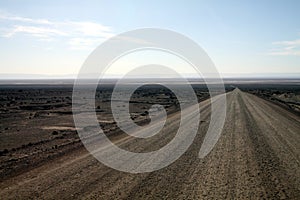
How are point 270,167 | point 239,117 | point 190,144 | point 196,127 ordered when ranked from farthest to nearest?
point 239,117 → point 196,127 → point 190,144 → point 270,167

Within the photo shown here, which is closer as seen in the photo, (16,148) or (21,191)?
(21,191)

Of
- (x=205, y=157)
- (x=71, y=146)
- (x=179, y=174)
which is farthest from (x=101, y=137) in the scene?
(x=179, y=174)

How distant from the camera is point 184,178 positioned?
35.4 feet

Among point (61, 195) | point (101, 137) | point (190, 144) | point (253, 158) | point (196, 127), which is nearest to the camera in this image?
point (61, 195)

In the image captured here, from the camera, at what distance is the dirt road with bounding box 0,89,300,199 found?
30.9 ft

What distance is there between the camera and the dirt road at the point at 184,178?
370 inches

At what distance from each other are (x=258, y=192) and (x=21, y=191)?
→ 6.60 meters

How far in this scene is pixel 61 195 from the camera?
9.29 m

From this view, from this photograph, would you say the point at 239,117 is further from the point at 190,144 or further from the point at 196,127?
the point at 190,144

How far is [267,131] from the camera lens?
19.6 metres

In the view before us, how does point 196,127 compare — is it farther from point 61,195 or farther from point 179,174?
Answer: point 61,195

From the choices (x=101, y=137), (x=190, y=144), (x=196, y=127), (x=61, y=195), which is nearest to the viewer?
(x=61, y=195)

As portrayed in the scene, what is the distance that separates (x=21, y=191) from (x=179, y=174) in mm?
4822

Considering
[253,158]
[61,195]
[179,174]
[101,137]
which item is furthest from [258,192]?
[101,137]
